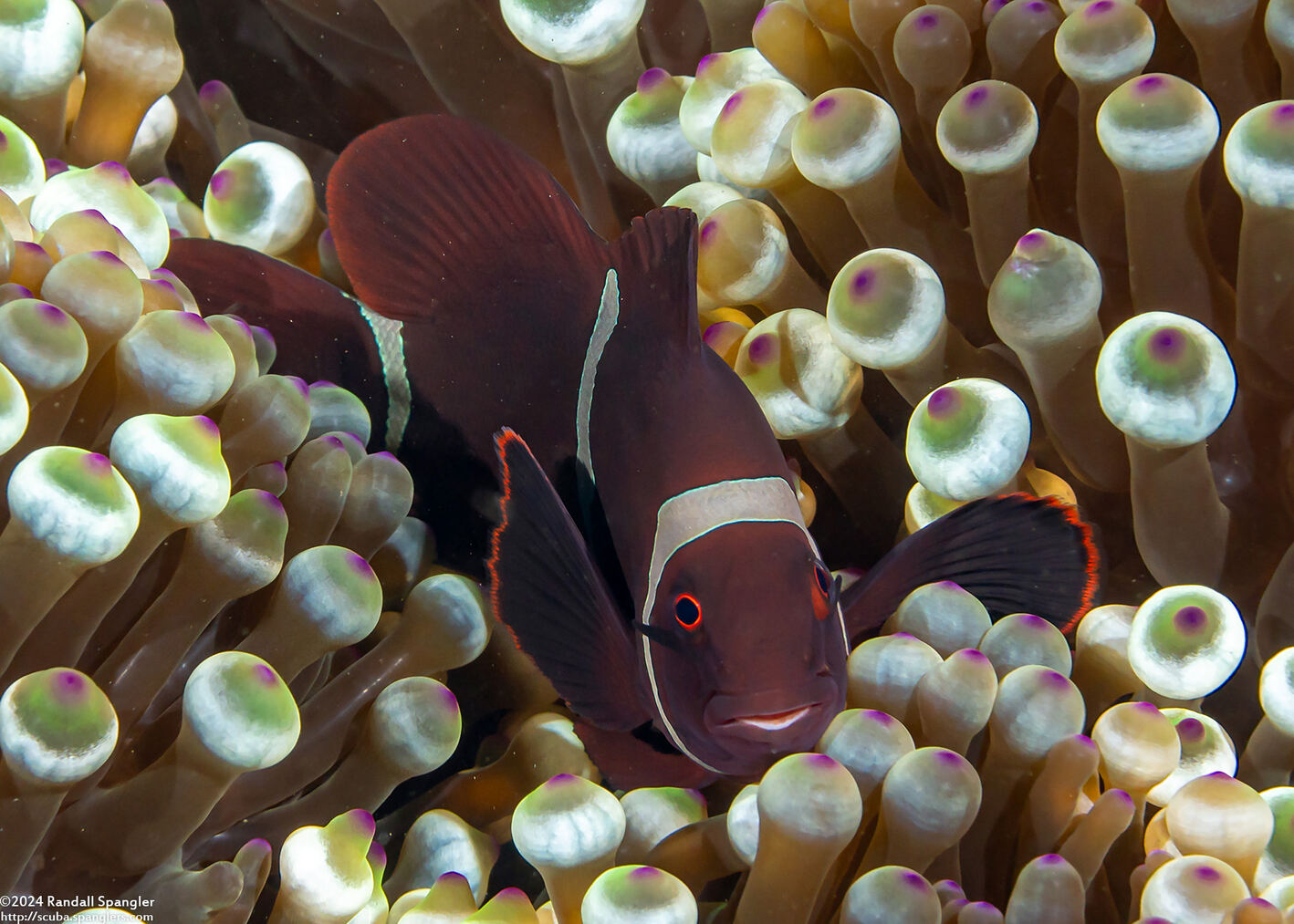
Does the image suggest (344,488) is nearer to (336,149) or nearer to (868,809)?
(868,809)

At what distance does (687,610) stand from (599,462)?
0.22 m

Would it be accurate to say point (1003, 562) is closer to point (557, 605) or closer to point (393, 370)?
point (557, 605)

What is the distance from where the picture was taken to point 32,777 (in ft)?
2.09

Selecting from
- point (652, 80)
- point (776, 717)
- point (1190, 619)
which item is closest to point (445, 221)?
point (652, 80)

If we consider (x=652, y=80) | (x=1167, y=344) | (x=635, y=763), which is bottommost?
(x=635, y=763)

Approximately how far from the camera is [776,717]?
783mm

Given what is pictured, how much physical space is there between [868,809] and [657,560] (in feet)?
0.92

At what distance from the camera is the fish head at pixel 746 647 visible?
0.78 meters

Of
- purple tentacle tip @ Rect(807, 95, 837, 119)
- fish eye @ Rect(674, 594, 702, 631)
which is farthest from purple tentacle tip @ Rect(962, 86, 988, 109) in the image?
fish eye @ Rect(674, 594, 702, 631)

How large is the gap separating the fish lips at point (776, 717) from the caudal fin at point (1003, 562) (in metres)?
0.16

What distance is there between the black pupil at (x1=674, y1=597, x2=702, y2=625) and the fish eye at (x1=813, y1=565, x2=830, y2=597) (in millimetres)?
97

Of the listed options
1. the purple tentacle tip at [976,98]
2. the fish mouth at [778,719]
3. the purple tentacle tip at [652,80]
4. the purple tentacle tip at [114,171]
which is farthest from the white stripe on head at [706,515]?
the purple tentacle tip at [114,171]

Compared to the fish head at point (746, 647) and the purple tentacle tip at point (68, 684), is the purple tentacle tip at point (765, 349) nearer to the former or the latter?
the fish head at point (746, 647)

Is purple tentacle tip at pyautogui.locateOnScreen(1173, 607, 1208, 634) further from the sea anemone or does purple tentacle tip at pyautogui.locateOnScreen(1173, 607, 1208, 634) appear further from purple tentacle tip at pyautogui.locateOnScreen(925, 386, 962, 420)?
purple tentacle tip at pyautogui.locateOnScreen(925, 386, 962, 420)
